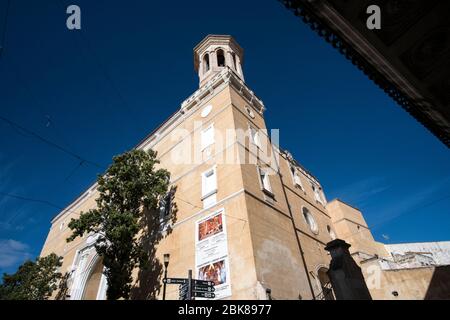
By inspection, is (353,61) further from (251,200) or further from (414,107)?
(251,200)

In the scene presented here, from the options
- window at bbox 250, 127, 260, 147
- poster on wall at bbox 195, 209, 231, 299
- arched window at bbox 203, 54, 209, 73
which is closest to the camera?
poster on wall at bbox 195, 209, 231, 299

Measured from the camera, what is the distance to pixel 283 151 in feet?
80.3

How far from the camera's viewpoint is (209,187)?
48.8ft

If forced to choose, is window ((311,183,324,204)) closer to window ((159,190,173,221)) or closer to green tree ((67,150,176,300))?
window ((159,190,173,221))

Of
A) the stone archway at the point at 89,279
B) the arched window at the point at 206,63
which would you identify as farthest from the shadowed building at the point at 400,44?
the stone archway at the point at 89,279

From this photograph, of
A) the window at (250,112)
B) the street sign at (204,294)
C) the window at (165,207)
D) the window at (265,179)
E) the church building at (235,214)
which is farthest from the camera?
the window at (250,112)

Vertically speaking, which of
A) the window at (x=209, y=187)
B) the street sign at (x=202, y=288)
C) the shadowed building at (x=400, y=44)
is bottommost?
the street sign at (x=202, y=288)

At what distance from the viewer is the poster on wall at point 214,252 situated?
1084cm

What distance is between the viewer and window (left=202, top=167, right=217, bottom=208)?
14.0m

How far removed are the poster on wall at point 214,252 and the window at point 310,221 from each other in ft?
32.7

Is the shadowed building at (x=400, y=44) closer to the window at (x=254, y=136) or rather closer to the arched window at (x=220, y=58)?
the window at (x=254, y=136)

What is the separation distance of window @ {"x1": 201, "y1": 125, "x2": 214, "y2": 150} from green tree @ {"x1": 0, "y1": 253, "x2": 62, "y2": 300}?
55.2 feet

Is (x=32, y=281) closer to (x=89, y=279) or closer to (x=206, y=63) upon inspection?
(x=89, y=279)

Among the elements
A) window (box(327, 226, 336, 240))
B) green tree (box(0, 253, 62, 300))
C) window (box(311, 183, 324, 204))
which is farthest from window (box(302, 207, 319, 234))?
green tree (box(0, 253, 62, 300))
